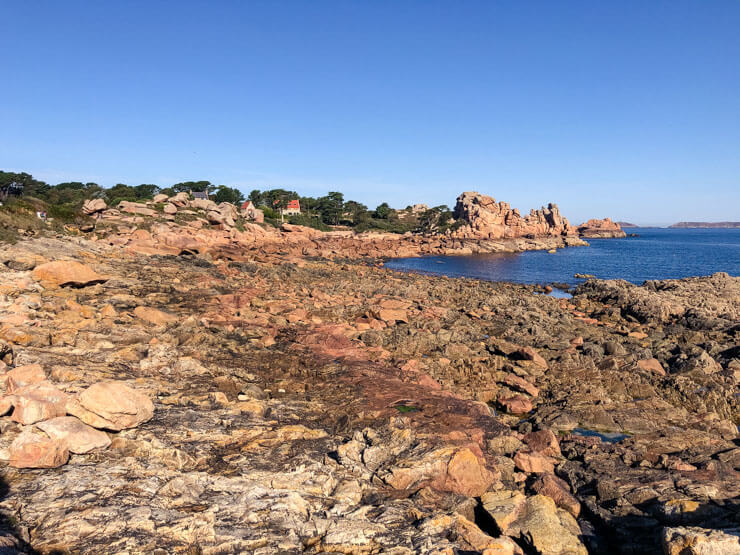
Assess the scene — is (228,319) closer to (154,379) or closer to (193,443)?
(154,379)

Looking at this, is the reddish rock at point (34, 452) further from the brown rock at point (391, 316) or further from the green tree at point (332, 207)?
the green tree at point (332, 207)

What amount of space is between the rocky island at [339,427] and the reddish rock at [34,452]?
0.08 ft

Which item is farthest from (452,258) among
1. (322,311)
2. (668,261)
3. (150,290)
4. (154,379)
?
(154,379)

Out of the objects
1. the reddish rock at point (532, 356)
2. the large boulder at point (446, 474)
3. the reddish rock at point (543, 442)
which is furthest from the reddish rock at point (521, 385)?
the large boulder at point (446, 474)

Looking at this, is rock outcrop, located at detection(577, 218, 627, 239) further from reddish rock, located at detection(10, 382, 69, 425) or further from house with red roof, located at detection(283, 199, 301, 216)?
reddish rock, located at detection(10, 382, 69, 425)

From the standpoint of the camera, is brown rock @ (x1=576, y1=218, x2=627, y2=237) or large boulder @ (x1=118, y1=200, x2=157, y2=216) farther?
brown rock @ (x1=576, y1=218, x2=627, y2=237)

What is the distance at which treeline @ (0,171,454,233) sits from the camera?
77.5 metres

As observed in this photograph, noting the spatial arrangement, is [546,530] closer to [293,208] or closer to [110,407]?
[110,407]

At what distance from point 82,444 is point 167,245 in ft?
123

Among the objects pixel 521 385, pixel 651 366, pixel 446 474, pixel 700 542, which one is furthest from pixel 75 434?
pixel 651 366

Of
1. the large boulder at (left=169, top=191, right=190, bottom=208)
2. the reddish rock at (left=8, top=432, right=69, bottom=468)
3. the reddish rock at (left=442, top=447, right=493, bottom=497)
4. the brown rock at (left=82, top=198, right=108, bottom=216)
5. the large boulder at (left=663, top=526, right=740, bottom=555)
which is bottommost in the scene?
the reddish rock at (left=442, top=447, right=493, bottom=497)

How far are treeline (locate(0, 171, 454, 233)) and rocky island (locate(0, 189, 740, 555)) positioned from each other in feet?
221

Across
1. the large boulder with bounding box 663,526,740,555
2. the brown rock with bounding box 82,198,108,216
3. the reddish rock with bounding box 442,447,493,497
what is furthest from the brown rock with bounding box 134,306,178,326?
the brown rock with bounding box 82,198,108,216

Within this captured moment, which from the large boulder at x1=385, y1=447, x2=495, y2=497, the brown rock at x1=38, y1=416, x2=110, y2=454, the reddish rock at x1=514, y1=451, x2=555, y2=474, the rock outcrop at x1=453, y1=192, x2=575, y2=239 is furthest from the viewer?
the rock outcrop at x1=453, y1=192, x2=575, y2=239
